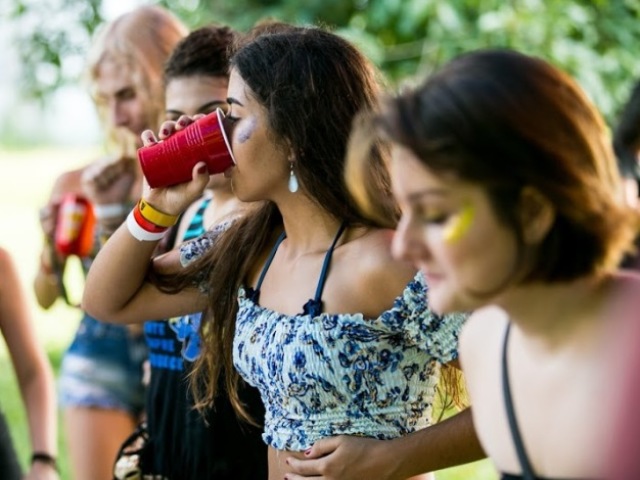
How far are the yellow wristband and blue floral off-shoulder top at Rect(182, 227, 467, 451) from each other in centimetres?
39

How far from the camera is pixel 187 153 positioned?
2670mm

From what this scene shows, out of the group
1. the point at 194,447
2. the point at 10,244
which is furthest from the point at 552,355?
the point at 10,244

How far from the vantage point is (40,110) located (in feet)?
24.5

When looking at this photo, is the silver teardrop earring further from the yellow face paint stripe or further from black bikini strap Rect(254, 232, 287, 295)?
the yellow face paint stripe

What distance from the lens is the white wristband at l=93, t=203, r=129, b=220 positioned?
13.6 ft

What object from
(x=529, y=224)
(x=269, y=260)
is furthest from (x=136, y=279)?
(x=529, y=224)

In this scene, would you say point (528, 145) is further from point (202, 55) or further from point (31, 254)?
point (31, 254)

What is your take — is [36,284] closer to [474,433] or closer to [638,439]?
[474,433]

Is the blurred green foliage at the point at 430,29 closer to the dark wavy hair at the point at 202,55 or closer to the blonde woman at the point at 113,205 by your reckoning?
the blonde woman at the point at 113,205

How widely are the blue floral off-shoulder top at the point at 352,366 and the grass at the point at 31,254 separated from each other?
3.65 feet

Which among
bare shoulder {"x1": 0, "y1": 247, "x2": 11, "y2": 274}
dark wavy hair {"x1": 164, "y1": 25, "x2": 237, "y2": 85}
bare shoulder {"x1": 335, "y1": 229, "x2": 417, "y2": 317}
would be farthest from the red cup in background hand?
bare shoulder {"x1": 335, "y1": 229, "x2": 417, "y2": 317}

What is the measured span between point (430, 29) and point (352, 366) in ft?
14.0

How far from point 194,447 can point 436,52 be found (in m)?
3.77

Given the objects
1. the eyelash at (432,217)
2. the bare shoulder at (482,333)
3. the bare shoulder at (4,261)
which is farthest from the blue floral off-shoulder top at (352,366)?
the bare shoulder at (4,261)
